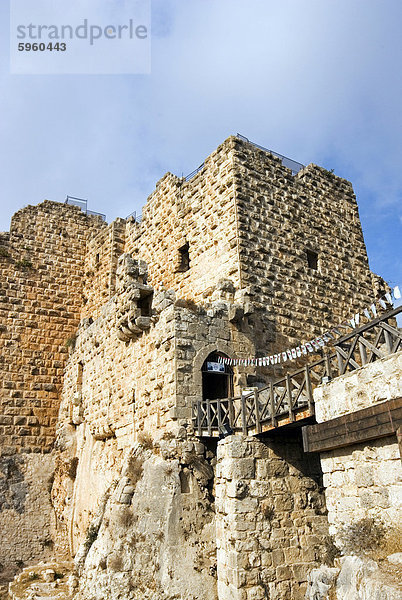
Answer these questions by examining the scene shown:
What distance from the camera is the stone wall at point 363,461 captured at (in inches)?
217

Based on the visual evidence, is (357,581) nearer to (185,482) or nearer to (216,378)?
(185,482)

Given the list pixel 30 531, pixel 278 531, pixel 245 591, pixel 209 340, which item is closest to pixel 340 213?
pixel 209 340

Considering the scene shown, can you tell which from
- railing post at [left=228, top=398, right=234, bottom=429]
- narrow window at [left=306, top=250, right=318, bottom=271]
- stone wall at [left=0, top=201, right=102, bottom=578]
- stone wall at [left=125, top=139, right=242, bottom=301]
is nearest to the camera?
railing post at [left=228, top=398, right=234, bottom=429]

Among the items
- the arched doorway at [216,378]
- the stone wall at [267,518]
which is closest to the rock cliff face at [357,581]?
the stone wall at [267,518]

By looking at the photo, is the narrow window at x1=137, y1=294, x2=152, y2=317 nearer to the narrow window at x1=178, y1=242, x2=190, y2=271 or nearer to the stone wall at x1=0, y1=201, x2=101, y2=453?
the narrow window at x1=178, y1=242, x2=190, y2=271

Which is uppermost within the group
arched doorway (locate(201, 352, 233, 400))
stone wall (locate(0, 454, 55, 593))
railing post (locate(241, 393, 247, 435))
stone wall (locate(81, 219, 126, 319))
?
stone wall (locate(81, 219, 126, 319))

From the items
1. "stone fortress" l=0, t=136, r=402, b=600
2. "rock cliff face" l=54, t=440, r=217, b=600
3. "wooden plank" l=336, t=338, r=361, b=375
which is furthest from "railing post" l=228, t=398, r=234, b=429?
"wooden plank" l=336, t=338, r=361, b=375

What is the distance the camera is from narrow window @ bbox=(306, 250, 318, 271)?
1305 centimetres

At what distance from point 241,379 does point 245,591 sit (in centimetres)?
377

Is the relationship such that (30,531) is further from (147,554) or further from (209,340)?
(209,340)

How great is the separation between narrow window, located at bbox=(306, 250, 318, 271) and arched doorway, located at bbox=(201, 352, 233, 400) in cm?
415

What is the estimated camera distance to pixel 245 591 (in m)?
7.33

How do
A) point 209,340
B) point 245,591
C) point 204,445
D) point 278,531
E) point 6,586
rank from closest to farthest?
point 245,591 < point 278,531 < point 204,445 < point 209,340 < point 6,586

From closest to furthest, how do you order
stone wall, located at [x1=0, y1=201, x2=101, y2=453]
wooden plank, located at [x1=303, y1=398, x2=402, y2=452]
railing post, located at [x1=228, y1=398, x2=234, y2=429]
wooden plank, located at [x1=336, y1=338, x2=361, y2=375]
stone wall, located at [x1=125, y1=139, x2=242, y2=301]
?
wooden plank, located at [x1=303, y1=398, x2=402, y2=452], wooden plank, located at [x1=336, y1=338, x2=361, y2=375], railing post, located at [x1=228, y1=398, x2=234, y2=429], stone wall, located at [x1=125, y1=139, x2=242, y2=301], stone wall, located at [x1=0, y1=201, x2=101, y2=453]
